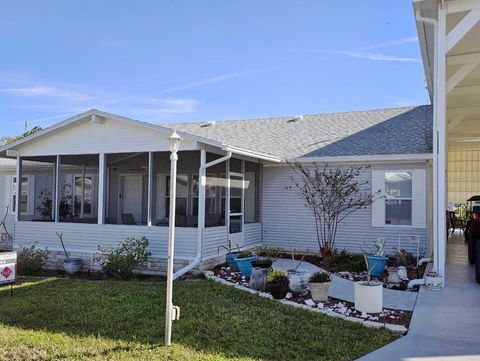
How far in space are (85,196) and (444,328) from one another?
12.7 meters

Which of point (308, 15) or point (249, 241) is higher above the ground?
point (308, 15)

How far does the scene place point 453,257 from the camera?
1112cm

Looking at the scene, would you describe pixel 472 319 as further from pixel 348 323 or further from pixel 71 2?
pixel 71 2

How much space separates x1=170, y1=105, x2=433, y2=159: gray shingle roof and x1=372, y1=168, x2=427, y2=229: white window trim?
1.86ft

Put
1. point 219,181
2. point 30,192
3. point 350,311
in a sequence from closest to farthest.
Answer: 1. point 350,311
2. point 219,181
3. point 30,192

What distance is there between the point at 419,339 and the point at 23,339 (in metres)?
4.82

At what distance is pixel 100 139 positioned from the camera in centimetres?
1070

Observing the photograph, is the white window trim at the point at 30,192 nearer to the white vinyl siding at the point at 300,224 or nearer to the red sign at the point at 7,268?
the red sign at the point at 7,268

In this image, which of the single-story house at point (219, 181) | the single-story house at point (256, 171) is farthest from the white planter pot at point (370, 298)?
the single-story house at point (219, 181)

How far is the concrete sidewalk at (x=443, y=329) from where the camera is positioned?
4.59 meters

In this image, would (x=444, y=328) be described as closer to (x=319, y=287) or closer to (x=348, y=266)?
(x=319, y=287)

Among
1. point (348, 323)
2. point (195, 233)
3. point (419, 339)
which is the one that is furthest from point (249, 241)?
point (419, 339)

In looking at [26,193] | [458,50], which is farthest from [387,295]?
[26,193]

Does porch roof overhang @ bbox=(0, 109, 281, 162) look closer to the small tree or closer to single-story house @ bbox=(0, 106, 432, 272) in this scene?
single-story house @ bbox=(0, 106, 432, 272)
